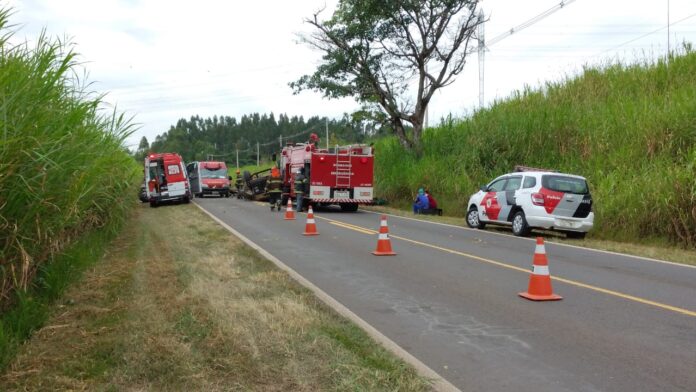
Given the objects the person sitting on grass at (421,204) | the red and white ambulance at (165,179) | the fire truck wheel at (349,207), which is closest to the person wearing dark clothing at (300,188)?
the fire truck wheel at (349,207)

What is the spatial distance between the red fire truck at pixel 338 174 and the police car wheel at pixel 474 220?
7.08 metres

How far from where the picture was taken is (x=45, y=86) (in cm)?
581

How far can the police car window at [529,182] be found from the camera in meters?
16.2

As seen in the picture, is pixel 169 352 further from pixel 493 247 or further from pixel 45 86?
pixel 493 247

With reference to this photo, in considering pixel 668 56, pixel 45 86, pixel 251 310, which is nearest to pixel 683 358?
pixel 251 310

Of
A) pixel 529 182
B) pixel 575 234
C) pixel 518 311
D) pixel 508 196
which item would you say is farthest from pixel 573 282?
pixel 575 234

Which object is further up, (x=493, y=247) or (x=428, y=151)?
(x=428, y=151)

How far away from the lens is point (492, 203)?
1778 cm

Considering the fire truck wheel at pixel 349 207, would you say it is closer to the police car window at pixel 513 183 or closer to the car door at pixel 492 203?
the car door at pixel 492 203

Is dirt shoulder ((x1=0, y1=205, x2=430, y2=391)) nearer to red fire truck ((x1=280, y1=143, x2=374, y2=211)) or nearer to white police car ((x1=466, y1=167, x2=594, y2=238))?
white police car ((x1=466, y1=167, x2=594, y2=238))

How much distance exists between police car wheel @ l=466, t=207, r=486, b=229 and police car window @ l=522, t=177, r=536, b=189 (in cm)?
232

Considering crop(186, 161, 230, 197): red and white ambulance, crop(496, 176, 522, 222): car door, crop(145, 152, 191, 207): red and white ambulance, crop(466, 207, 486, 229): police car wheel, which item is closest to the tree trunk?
crop(145, 152, 191, 207): red and white ambulance

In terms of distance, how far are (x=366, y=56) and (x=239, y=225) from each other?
15562 millimetres

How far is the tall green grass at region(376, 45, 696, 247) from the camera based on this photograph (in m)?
15.7
